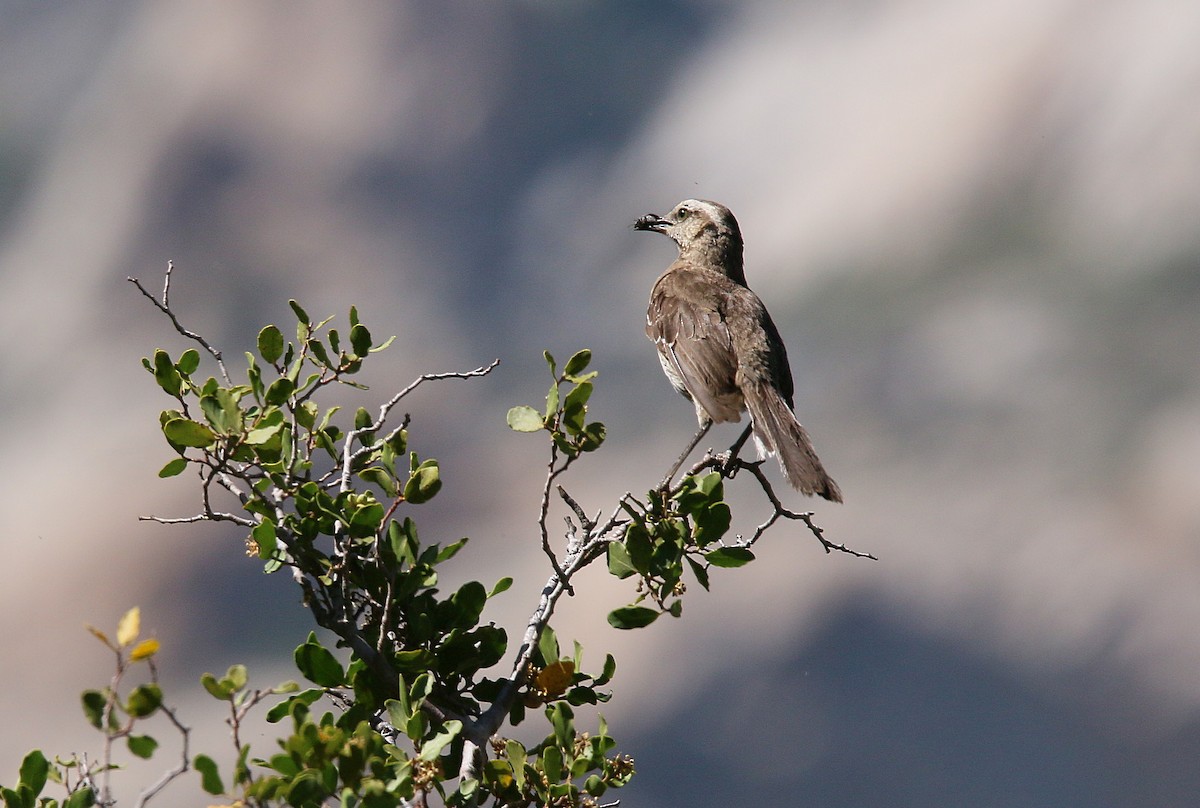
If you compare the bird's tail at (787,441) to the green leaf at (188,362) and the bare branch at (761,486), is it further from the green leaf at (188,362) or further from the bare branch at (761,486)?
the green leaf at (188,362)

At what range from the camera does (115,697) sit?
5.21 ft

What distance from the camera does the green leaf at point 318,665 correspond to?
2.39 meters

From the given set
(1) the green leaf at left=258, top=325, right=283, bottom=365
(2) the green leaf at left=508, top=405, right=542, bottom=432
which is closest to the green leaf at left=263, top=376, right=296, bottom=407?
(1) the green leaf at left=258, top=325, right=283, bottom=365

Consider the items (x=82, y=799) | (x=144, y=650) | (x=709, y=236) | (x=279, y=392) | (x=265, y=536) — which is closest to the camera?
(x=144, y=650)

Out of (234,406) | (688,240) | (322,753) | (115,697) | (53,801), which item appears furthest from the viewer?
(688,240)

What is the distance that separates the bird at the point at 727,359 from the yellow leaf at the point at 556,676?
120 cm

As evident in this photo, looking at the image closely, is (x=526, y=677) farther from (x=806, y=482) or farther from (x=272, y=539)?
(x=806, y=482)

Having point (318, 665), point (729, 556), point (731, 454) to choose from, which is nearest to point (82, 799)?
point (318, 665)

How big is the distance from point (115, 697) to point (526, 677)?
1.23 meters

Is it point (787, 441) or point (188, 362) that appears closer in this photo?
point (188, 362)

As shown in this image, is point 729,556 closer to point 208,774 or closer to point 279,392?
point 279,392

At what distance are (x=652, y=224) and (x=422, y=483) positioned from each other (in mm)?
3692

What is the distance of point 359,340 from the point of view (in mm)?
2781

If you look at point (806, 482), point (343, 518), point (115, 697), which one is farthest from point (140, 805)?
point (806, 482)
